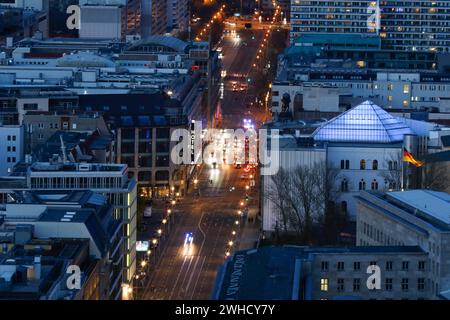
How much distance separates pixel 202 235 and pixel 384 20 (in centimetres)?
3574

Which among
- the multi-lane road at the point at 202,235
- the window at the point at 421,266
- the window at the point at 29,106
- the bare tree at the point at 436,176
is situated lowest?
the multi-lane road at the point at 202,235

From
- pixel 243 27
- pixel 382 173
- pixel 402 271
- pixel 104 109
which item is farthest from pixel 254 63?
pixel 402 271

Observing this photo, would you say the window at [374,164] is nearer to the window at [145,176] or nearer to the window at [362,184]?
the window at [362,184]

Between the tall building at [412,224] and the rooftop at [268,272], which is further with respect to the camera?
the tall building at [412,224]

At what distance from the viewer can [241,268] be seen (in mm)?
22094

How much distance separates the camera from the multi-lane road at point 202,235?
29.4m

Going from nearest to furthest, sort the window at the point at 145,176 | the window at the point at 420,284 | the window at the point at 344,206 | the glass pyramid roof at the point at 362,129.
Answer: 1. the window at the point at 420,284
2. the window at the point at 344,206
3. the glass pyramid roof at the point at 362,129
4. the window at the point at 145,176

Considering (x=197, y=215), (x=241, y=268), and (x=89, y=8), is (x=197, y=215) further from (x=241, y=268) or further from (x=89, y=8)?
(x=89, y=8)

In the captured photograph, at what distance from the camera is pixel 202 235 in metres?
35.6

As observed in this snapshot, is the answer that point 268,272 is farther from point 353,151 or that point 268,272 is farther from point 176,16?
point 176,16

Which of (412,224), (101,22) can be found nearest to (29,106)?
(412,224)

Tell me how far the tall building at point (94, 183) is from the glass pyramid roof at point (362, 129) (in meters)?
8.63

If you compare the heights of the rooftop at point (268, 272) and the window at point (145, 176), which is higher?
the rooftop at point (268, 272)

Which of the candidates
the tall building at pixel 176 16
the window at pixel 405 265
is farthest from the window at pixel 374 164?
the tall building at pixel 176 16
